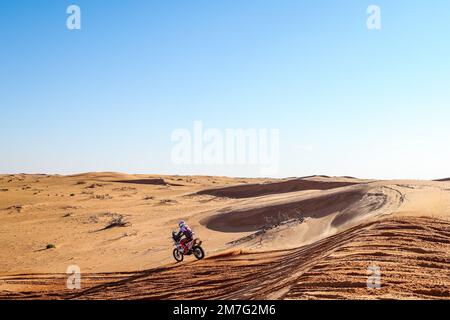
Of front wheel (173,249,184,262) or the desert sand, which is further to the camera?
front wheel (173,249,184,262)

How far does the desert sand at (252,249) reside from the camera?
6.57 meters

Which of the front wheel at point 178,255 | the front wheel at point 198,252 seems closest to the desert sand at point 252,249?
the front wheel at point 198,252

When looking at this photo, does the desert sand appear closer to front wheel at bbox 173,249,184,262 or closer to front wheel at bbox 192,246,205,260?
front wheel at bbox 192,246,205,260

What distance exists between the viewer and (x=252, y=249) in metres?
14.1

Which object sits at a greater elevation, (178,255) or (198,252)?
(198,252)

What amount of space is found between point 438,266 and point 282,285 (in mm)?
2657

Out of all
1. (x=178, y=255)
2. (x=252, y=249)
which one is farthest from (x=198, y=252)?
(x=252, y=249)

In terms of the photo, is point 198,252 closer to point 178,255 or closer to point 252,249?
point 178,255

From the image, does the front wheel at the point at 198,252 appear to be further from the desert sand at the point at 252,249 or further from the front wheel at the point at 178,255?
the front wheel at the point at 178,255

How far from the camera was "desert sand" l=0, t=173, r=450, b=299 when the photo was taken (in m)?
6.57

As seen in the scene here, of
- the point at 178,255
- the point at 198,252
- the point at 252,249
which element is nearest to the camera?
the point at 198,252

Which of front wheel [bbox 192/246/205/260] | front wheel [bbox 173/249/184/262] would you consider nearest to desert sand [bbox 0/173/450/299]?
front wheel [bbox 192/246/205/260]
